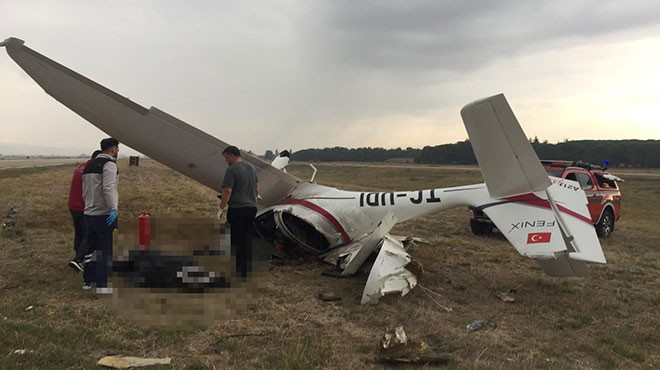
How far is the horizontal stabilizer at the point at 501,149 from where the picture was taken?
5.27 metres

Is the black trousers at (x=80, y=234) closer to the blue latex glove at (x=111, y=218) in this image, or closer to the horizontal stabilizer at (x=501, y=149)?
the blue latex glove at (x=111, y=218)

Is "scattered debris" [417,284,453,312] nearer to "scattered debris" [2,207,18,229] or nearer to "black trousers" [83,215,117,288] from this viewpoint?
"black trousers" [83,215,117,288]

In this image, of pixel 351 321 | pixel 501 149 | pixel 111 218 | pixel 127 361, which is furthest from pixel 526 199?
pixel 111 218

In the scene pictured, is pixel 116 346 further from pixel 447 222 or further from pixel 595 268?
pixel 447 222

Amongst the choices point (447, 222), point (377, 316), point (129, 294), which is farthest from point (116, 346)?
point (447, 222)

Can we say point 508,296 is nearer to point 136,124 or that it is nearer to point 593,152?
point 136,124

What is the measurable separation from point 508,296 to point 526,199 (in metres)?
1.43

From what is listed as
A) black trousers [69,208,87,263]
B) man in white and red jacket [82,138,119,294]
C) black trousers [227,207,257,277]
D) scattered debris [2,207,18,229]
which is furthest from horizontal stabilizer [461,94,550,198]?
scattered debris [2,207,18,229]

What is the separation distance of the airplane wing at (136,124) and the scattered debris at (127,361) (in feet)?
13.6

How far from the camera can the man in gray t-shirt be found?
6375 mm

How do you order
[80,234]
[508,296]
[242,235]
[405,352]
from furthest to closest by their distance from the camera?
[80,234] < [242,235] < [508,296] < [405,352]

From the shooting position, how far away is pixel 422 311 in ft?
18.1

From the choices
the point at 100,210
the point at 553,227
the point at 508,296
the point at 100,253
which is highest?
the point at 100,210

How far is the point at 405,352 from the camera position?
416 centimetres
